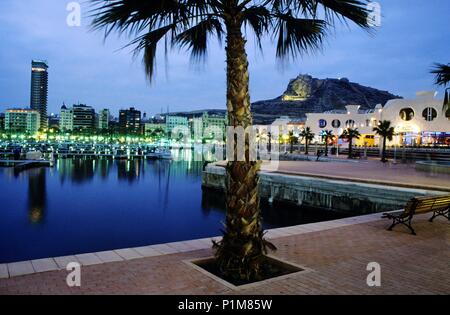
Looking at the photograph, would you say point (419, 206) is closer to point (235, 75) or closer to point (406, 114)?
point (235, 75)

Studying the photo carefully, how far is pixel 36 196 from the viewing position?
27188 mm

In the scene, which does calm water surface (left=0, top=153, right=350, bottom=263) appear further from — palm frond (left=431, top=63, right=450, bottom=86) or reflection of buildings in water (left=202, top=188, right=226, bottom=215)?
palm frond (left=431, top=63, right=450, bottom=86)

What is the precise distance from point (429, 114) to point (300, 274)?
70507 mm

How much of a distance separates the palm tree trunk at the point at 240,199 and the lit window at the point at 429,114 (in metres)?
Answer: 70.3

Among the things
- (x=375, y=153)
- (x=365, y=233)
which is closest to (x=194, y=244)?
(x=365, y=233)

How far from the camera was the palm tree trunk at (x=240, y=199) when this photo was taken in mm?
5914

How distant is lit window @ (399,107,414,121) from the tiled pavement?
66.9 metres

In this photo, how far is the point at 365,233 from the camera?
9352 mm

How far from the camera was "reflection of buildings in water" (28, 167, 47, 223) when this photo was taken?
20.5 meters

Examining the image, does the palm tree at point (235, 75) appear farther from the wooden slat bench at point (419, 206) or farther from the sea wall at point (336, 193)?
the sea wall at point (336, 193)

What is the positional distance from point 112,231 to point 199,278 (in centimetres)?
1215

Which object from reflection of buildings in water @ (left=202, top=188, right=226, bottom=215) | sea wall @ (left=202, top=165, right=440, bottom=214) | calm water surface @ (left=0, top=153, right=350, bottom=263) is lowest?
calm water surface @ (left=0, top=153, right=350, bottom=263)

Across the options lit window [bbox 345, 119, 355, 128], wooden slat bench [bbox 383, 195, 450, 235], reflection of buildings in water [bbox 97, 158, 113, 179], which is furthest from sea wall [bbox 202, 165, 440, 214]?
lit window [bbox 345, 119, 355, 128]
